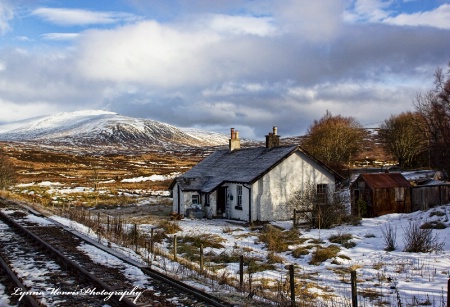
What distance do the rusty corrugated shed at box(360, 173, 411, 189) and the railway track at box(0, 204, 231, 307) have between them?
1836 cm

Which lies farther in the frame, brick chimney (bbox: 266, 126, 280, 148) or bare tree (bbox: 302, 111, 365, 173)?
bare tree (bbox: 302, 111, 365, 173)

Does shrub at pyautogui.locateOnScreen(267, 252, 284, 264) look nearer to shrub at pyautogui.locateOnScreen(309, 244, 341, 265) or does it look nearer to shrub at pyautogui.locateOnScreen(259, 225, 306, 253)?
shrub at pyautogui.locateOnScreen(309, 244, 341, 265)

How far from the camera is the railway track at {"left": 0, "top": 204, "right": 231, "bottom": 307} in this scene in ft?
31.7

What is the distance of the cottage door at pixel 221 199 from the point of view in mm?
31770

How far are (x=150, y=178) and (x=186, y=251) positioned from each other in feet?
182

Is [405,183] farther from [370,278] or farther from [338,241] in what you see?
[370,278]

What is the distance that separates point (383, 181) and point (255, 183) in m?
8.04

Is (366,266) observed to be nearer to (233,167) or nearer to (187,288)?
(187,288)

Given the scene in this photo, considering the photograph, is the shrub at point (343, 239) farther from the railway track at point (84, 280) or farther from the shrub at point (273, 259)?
the railway track at point (84, 280)

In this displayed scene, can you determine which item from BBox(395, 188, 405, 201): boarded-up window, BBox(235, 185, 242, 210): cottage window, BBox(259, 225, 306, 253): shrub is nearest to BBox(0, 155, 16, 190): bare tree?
BBox(235, 185, 242, 210): cottage window

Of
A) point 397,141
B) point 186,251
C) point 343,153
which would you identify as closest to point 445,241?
point 186,251

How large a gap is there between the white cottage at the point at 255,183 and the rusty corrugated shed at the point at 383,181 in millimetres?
2662

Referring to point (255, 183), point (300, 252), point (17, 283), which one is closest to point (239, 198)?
point (255, 183)

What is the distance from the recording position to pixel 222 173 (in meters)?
33.0
